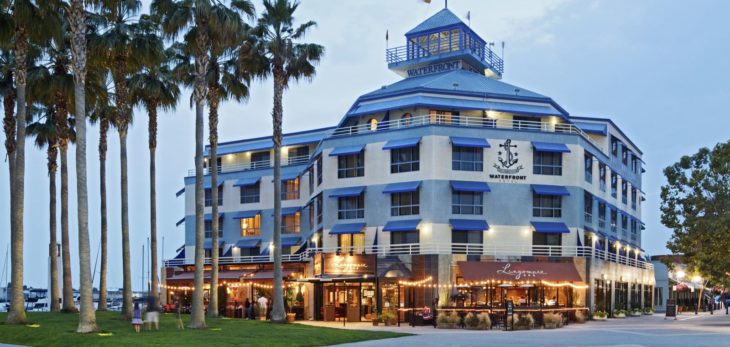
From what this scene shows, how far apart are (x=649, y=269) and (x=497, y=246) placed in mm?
28558

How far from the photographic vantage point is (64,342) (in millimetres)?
27984

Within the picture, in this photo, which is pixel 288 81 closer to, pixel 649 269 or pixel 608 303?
pixel 608 303

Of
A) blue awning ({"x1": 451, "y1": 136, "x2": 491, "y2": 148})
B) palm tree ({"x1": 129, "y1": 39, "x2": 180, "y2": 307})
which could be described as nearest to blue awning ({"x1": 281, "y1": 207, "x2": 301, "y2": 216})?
blue awning ({"x1": 451, "y1": 136, "x2": 491, "y2": 148})

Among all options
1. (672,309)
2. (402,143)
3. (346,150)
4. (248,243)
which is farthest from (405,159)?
(248,243)

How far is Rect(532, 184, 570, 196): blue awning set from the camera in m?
54.5

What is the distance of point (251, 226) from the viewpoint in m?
72.8

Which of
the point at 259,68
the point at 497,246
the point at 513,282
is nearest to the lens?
the point at 259,68

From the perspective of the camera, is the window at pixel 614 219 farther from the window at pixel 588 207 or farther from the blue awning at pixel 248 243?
the blue awning at pixel 248 243

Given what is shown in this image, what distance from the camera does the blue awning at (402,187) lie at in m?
53.5

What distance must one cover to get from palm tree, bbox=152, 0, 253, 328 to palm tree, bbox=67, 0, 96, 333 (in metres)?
5.35

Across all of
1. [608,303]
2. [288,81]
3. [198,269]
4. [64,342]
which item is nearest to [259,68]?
[288,81]

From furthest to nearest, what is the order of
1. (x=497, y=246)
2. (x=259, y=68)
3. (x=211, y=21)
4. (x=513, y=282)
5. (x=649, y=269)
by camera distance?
(x=649, y=269)
(x=497, y=246)
(x=513, y=282)
(x=259, y=68)
(x=211, y=21)

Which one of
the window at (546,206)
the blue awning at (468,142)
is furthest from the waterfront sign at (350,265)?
the window at (546,206)

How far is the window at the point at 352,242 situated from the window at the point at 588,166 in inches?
647
